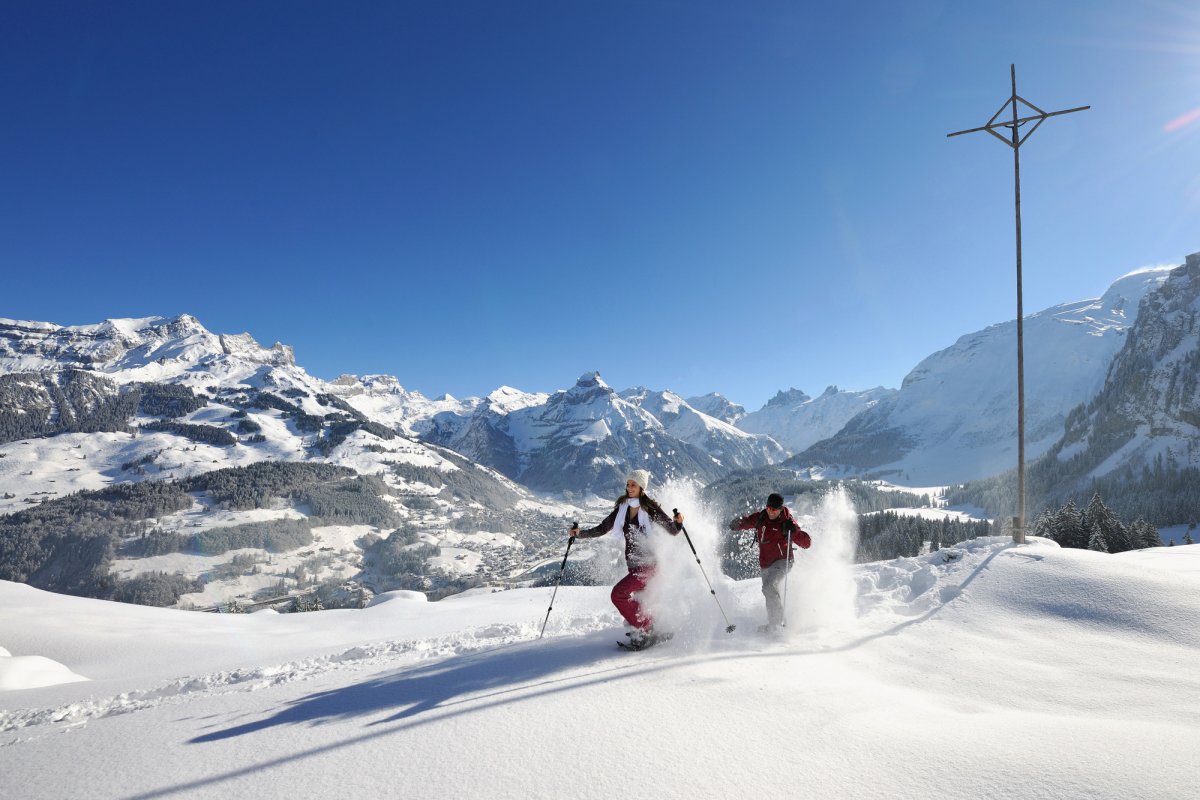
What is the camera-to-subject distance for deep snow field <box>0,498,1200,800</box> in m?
4.14

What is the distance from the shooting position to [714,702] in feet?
18.9

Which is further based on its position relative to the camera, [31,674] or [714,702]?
[31,674]

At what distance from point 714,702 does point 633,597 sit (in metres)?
2.76

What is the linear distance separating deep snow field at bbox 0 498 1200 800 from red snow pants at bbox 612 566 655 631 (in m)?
0.52

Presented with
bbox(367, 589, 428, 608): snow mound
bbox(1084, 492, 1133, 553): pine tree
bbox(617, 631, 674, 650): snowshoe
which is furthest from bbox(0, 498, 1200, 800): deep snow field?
bbox(1084, 492, 1133, 553): pine tree

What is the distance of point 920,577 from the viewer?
12.0 metres

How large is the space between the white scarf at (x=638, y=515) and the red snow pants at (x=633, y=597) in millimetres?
711

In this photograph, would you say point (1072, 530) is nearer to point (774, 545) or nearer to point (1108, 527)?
point (1108, 527)

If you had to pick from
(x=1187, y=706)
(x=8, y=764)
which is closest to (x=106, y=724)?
(x=8, y=764)

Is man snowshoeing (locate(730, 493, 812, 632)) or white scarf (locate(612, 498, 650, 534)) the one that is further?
man snowshoeing (locate(730, 493, 812, 632))

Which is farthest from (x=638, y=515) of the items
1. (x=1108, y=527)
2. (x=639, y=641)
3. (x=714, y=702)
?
(x=1108, y=527)

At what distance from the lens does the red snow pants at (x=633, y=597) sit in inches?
324

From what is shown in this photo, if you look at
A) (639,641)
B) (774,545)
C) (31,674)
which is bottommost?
(31,674)

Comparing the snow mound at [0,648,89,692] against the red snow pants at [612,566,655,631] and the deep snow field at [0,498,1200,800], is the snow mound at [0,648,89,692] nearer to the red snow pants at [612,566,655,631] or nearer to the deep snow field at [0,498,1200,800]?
the deep snow field at [0,498,1200,800]
